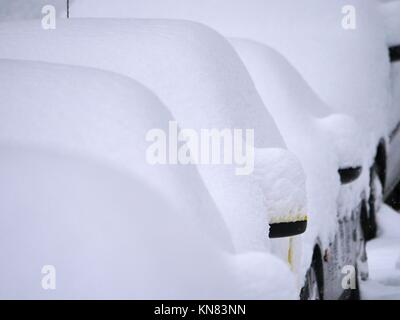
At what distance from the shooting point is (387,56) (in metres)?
4.85

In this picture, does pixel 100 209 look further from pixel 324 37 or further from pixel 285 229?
pixel 324 37

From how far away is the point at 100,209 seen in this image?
1.78 meters

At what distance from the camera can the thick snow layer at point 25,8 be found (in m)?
4.90

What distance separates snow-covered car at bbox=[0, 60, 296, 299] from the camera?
5.55ft

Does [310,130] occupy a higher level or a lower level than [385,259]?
higher

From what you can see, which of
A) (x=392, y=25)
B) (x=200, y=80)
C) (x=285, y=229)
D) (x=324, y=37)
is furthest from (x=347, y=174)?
(x=392, y=25)

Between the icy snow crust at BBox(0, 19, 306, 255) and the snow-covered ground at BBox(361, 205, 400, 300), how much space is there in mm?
2230

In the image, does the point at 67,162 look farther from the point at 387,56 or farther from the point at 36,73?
the point at 387,56

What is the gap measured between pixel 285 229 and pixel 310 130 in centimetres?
107

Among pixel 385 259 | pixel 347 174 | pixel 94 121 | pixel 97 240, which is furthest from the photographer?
pixel 385 259

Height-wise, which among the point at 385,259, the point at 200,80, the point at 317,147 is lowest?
the point at 385,259

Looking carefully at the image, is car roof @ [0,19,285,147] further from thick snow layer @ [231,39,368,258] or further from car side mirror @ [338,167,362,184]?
car side mirror @ [338,167,362,184]

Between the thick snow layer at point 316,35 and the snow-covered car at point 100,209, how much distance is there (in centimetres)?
231

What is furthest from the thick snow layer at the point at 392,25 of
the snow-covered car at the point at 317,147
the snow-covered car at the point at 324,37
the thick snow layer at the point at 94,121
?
the thick snow layer at the point at 94,121
